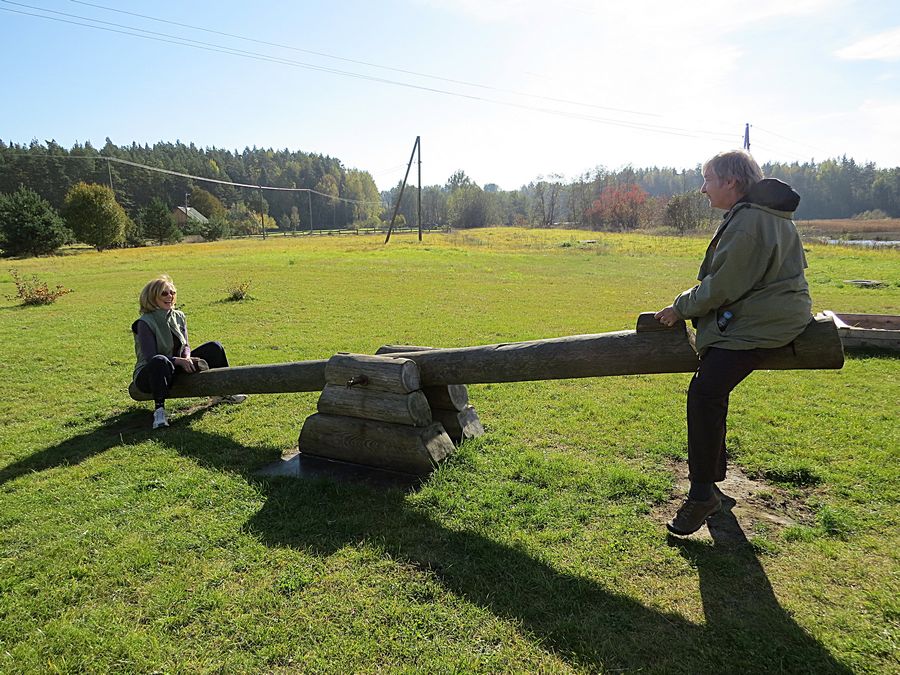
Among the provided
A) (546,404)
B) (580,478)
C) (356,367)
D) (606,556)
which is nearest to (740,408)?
(546,404)

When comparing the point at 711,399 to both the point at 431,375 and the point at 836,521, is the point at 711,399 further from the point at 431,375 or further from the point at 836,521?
the point at 431,375

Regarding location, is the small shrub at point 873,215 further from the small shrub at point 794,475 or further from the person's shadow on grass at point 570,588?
the person's shadow on grass at point 570,588

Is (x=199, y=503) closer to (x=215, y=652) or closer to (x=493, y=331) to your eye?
(x=215, y=652)

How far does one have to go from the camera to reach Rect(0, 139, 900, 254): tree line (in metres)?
59.3

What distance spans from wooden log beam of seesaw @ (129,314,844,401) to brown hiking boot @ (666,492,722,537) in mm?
867

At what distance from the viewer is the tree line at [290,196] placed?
59.3 m

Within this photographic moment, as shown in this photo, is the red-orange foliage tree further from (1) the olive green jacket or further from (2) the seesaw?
(1) the olive green jacket

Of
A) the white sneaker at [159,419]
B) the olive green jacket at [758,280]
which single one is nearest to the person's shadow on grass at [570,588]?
the olive green jacket at [758,280]

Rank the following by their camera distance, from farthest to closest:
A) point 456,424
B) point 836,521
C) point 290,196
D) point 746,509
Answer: point 290,196, point 456,424, point 746,509, point 836,521

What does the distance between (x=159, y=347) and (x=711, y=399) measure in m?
5.63

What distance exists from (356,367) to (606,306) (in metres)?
10.8

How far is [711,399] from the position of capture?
3.17 meters

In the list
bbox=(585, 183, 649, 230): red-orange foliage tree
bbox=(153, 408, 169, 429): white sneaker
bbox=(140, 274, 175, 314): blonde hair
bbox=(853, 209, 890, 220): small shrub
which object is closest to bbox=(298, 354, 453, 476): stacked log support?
bbox=(153, 408, 169, 429): white sneaker

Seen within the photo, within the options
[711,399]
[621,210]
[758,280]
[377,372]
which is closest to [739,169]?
[758,280]
